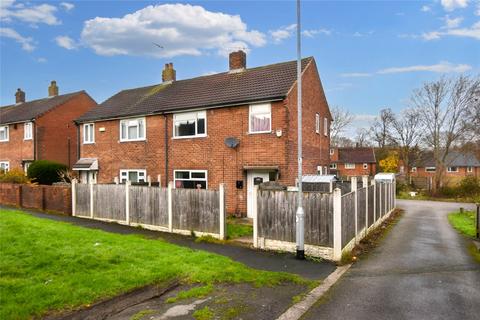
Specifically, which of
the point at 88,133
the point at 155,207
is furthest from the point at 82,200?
the point at 88,133

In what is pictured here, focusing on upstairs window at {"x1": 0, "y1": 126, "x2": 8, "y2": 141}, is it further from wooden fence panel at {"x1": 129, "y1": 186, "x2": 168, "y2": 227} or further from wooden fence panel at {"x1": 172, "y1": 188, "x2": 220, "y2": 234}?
wooden fence panel at {"x1": 172, "y1": 188, "x2": 220, "y2": 234}

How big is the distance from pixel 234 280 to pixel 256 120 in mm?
9853

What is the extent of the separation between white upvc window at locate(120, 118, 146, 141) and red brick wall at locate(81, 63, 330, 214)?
35 centimetres

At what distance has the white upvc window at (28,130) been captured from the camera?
2809 cm

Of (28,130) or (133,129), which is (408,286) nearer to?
(133,129)

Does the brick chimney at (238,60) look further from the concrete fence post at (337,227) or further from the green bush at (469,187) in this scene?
the green bush at (469,187)

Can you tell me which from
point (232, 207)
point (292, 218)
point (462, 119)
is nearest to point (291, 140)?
point (232, 207)

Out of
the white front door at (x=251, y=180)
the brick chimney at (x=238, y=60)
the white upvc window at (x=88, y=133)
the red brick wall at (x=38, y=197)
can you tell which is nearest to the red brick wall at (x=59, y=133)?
the white upvc window at (x=88, y=133)

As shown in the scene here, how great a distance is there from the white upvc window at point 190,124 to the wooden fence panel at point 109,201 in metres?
4.70

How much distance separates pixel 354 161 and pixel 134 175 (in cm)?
4355

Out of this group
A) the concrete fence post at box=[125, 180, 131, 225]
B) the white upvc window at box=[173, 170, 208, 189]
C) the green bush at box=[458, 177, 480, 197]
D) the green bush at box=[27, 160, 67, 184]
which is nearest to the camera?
the concrete fence post at box=[125, 180, 131, 225]

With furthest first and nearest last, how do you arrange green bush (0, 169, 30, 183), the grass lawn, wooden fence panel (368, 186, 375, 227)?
green bush (0, 169, 30, 183) < wooden fence panel (368, 186, 375, 227) < the grass lawn

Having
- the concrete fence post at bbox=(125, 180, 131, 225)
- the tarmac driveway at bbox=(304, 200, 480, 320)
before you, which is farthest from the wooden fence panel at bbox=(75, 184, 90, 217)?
the tarmac driveway at bbox=(304, 200, 480, 320)

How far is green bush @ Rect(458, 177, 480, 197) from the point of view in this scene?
106ft
